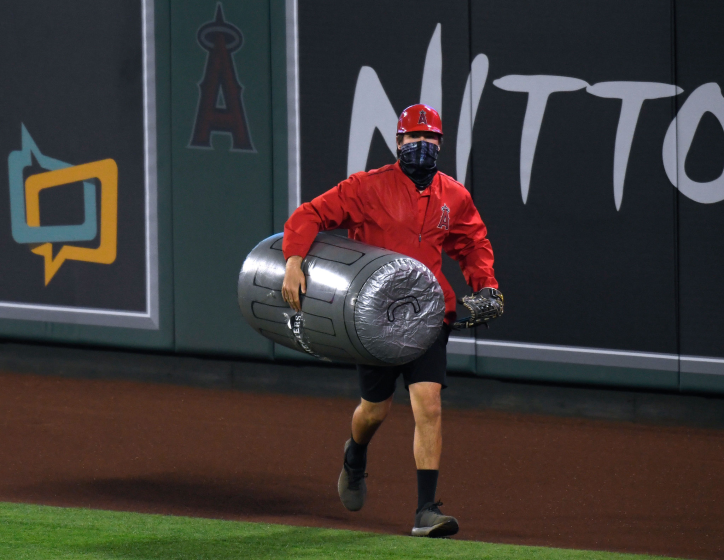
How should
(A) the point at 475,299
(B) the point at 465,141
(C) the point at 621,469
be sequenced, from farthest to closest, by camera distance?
(B) the point at 465,141 → (C) the point at 621,469 → (A) the point at 475,299

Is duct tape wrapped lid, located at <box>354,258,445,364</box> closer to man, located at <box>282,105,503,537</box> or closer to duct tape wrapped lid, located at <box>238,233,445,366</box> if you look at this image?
duct tape wrapped lid, located at <box>238,233,445,366</box>

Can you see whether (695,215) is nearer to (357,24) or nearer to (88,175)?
(357,24)

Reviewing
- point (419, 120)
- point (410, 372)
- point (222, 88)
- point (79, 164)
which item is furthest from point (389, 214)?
point (79, 164)

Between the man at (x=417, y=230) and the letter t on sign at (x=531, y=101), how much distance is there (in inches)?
101

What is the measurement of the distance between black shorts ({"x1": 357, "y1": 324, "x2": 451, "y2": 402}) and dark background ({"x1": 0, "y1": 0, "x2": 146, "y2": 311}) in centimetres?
389

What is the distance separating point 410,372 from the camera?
204 inches

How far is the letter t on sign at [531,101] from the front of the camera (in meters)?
7.71

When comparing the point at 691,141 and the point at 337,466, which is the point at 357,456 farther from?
the point at 691,141

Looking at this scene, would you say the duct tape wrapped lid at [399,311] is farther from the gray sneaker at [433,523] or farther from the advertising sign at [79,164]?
the advertising sign at [79,164]

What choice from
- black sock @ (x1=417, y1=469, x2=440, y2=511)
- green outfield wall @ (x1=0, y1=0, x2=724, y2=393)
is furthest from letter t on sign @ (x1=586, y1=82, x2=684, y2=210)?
black sock @ (x1=417, y1=469, x2=440, y2=511)

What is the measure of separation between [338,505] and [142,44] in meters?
4.25

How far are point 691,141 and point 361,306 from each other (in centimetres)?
337

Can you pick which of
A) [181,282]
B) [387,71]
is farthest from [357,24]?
[181,282]

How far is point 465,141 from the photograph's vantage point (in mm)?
7977
